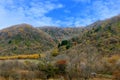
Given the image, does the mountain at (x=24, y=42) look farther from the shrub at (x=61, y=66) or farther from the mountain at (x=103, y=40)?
the shrub at (x=61, y=66)

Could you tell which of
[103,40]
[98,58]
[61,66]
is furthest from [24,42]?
[98,58]

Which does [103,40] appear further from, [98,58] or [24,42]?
[24,42]

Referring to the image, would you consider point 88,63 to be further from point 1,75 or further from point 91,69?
point 1,75

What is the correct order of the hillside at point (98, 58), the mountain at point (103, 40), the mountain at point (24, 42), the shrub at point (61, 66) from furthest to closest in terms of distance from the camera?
the mountain at point (24, 42)
the mountain at point (103, 40)
the shrub at point (61, 66)
the hillside at point (98, 58)

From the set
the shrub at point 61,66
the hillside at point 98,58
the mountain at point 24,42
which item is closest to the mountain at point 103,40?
the hillside at point 98,58

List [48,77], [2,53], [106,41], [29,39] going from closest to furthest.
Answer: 1. [48,77]
2. [106,41]
3. [2,53]
4. [29,39]

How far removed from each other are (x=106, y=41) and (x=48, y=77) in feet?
87.6

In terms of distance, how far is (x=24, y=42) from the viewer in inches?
4168

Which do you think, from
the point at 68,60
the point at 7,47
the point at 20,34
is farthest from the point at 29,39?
the point at 68,60

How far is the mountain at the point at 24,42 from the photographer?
95631mm

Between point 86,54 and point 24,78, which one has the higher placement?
point 86,54

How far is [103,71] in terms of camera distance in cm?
5075

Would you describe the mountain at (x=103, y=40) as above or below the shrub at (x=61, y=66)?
above

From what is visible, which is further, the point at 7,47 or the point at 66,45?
the point at 7,47
